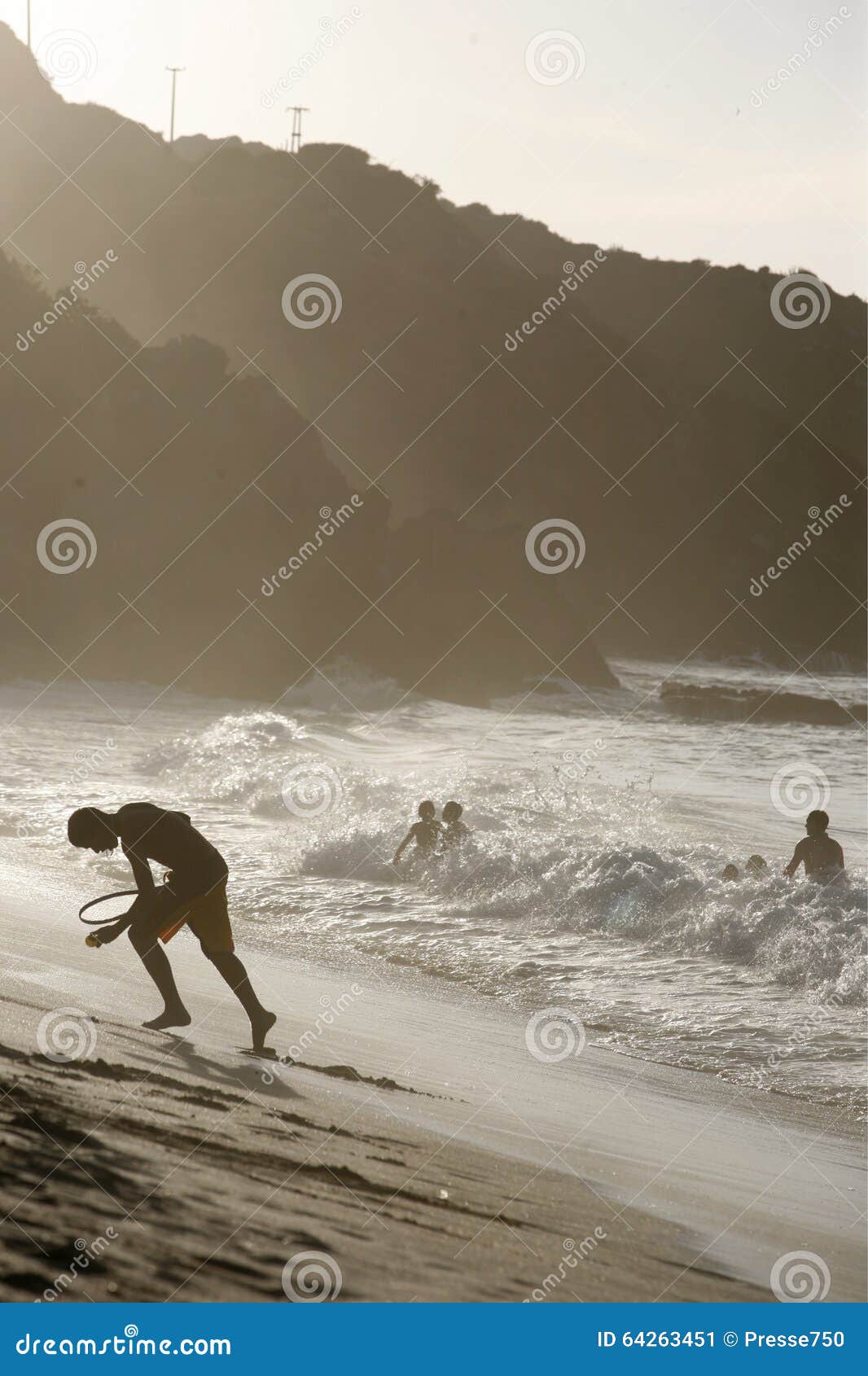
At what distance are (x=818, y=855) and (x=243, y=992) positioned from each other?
797cm

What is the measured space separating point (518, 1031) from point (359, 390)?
68676 mm

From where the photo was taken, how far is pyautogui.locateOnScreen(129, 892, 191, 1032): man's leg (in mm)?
6887

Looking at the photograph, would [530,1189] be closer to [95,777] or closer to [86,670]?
[95,777]

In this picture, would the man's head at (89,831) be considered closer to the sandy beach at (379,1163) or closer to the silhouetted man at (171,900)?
Answer: the silhouetted man at (171,900)

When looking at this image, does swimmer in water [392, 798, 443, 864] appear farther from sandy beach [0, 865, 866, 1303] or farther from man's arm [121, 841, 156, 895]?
man's arm [121, 841, 156, 895]

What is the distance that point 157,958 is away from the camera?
707 cm

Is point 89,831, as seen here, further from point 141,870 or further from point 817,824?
point 817,824

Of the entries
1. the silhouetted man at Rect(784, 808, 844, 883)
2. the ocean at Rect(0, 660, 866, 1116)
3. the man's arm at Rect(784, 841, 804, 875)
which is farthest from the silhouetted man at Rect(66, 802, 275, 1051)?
the silhouetted man at Rect(784, 808, 844, 883)

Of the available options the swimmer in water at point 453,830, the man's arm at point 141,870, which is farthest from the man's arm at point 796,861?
the man's arm at point 141,870

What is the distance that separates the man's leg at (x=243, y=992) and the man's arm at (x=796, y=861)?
756cm

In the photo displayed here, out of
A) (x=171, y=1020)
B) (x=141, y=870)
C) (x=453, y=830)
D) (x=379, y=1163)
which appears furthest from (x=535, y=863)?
(x=379, y=1163)

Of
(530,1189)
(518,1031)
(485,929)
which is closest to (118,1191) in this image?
(530,1189)

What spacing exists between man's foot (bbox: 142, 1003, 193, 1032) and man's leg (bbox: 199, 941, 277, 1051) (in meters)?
0.32

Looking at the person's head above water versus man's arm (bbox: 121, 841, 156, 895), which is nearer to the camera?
man's arm (bbox: 121, 841, 156, 895)
